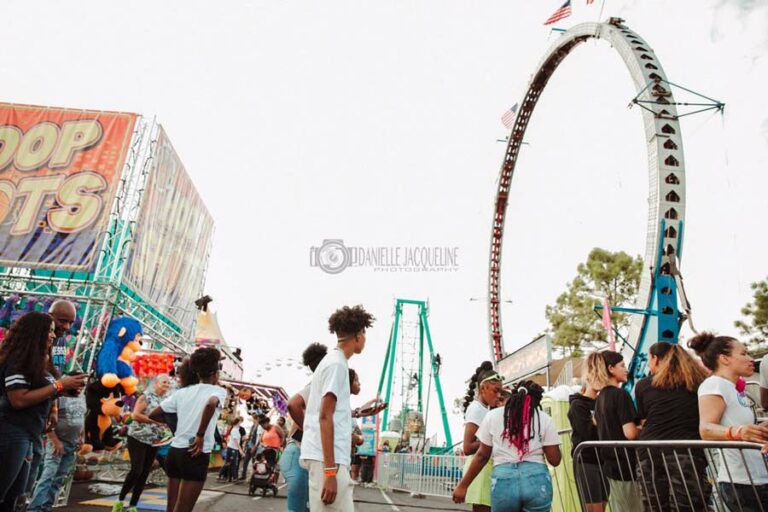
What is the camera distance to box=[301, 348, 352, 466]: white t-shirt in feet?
9.25

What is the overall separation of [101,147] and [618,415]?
1145 cm

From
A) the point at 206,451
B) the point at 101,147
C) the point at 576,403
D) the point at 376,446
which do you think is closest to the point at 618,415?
the point at 576,403

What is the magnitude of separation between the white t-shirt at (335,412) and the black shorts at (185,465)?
1563mm

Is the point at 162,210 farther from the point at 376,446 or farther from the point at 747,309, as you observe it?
the point at 747,309

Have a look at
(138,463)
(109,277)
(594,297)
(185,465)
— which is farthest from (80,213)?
(594,297)

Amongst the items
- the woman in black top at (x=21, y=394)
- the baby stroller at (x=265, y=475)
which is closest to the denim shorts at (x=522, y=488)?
the woman in black top at (x=21, y=394)

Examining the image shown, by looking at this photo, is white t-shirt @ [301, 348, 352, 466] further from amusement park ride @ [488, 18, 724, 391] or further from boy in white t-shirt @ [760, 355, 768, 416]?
amusement park ride @ [488, 18, 724, 391]

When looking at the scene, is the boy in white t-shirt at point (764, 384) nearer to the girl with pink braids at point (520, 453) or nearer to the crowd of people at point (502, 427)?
the crowd of people at point (502, 427)

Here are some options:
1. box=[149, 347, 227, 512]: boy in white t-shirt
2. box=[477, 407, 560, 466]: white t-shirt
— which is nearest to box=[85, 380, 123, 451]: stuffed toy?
box=[149, 347, 227, 512]: boy in white t-shirt

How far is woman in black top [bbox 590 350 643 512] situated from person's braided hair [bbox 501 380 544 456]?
0.72 m

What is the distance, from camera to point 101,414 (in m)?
7.78

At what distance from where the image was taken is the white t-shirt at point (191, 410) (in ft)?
13.6

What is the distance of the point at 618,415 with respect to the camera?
395 centimetres

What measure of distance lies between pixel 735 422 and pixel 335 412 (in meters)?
2.28
